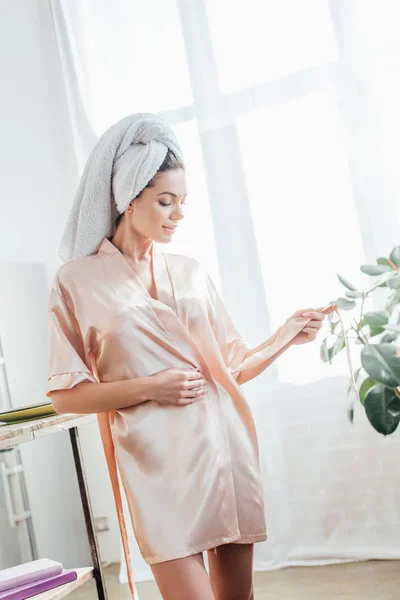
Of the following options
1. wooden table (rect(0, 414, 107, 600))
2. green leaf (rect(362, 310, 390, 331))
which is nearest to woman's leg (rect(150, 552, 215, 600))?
wooden table (rect(0, 414, 107, 600))

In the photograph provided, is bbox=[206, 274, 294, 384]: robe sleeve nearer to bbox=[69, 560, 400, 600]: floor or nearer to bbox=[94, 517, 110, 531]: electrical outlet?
bbox=[69, 560, 400, 600]: floor

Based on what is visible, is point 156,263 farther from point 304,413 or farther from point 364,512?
point 364,512

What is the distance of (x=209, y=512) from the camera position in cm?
151

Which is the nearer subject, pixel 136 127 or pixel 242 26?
pixel 136 127

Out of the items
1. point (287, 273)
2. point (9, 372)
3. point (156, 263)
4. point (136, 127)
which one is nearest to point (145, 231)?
point (156, 263)

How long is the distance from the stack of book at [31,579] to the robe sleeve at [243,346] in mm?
742

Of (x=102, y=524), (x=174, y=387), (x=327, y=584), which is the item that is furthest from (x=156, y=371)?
(x=102, y=524)

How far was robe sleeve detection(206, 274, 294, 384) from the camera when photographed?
1.72 m

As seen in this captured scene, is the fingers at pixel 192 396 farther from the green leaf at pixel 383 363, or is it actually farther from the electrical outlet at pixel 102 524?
the electrical outlet at pixel 102 524

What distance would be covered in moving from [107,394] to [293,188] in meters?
1.77

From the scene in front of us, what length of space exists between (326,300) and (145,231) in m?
1.51

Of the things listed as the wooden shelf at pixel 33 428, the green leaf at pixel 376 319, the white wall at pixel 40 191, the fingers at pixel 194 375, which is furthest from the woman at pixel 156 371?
the white wall at pixel 40 191

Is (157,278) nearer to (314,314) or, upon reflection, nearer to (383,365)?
(314,314)

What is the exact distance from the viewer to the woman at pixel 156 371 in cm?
151
